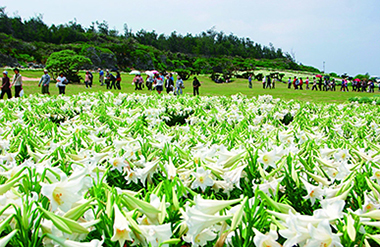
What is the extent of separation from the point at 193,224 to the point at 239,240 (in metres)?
0.29

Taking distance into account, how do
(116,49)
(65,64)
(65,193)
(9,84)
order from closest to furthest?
(65,193) → (9,84) → (65,64) → (116,49)

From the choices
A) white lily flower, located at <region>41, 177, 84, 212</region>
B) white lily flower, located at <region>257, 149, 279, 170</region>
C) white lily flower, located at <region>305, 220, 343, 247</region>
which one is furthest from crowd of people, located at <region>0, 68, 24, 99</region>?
white lily flower, located at <region>305, 220, 343, 247</region>

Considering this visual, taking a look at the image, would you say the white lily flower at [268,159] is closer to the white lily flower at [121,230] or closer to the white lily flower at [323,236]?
the white lily flower at [323,236]

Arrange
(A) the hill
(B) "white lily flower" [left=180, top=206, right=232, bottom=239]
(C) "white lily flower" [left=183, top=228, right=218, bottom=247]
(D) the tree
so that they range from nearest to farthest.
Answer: (B) "white lily flower" [left=180, top=206, right=232, bottom=239]
(C) "white lily flower" [left=183, top=228, right=218, bottom=247]
(D) the tree
(A) the hill

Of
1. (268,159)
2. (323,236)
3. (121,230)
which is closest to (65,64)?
(268,159)

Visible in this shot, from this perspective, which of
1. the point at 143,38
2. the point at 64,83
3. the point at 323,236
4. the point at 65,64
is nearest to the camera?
the point at 323,236

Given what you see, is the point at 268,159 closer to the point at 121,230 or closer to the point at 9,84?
the point at 121,230

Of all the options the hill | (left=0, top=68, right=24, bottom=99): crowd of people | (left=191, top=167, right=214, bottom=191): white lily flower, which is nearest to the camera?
(left=191, top=167, right=214, bottom=191): white lily flower

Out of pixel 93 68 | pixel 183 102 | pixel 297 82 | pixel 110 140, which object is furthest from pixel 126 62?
pixel 110 140

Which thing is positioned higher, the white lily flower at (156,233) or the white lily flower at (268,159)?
the white lily flower at (268,159)

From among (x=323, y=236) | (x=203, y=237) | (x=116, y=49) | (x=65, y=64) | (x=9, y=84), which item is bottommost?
(x=203, y=237)

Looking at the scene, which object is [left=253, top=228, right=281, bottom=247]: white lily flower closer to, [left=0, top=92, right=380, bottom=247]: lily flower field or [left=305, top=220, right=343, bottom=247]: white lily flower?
[left=0, top=92, right=380, bottom=247]: lily flower field

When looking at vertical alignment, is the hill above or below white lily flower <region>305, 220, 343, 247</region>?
above

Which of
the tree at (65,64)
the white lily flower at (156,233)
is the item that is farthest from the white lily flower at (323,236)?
the tree at (65,64)
